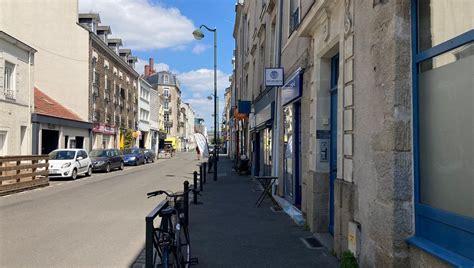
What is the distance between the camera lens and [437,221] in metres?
3.62

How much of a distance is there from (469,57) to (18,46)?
20844mm

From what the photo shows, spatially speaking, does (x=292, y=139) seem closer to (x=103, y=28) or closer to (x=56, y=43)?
(x=56, y=43)

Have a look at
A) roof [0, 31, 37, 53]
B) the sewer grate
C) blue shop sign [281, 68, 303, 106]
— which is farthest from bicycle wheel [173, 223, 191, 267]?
roof [0, 31, 37, 53]

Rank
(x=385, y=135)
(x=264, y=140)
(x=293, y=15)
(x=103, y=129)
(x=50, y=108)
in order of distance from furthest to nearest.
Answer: (x=103, y=129), (x=50, y=108), (x=264, y=140), (x=293, y=15), (x=385, y=135)

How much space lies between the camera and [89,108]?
34125 mm

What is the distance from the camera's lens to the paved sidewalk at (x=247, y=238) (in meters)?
5.85

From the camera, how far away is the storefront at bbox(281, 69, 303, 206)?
981 centimetres

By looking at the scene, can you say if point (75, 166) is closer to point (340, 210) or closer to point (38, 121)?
point (38, 121)

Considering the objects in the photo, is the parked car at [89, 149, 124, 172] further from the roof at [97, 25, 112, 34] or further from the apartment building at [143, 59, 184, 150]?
the apartment building at [143, 59, 184, 150]

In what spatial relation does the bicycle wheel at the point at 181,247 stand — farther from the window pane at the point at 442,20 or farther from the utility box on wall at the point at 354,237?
the window pane at the point at 442,20

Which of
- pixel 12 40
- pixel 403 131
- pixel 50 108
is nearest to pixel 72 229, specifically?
pixel 403 131

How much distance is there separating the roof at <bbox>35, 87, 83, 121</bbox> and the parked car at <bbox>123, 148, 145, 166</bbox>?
192 inches

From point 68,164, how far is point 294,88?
48.3 ft

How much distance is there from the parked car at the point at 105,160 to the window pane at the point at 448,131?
24.1m
